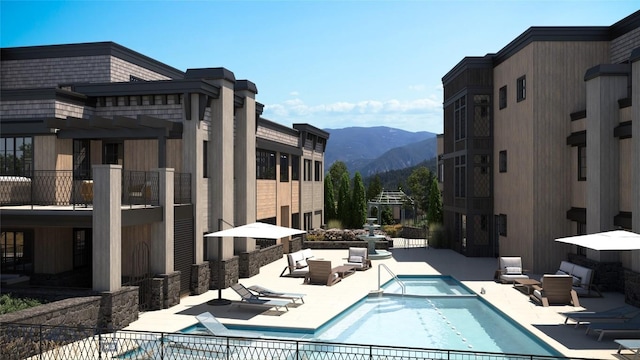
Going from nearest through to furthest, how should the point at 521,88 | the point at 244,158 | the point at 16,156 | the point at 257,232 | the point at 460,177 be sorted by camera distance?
the point at 257,232 → the point at 16,156 → the point at 244,158 → the point at 521,88 → the point at 460,177

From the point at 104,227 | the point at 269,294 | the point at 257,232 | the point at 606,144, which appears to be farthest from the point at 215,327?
the point at 606,144

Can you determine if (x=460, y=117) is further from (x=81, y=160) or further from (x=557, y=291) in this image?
(x=81, y=160)

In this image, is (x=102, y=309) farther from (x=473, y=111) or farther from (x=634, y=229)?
(x=473, y=111)

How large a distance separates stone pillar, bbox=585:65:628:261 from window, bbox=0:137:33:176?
19.1m

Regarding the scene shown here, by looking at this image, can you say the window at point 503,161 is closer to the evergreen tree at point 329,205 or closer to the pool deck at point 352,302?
the pool deck at point 352,302

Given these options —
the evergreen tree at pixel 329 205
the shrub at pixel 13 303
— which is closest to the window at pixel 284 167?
the evergreen tree at pixel 329 205

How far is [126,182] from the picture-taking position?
19625 mm

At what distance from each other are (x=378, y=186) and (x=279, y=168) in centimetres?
4436

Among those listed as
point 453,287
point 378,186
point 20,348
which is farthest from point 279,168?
point 378,186

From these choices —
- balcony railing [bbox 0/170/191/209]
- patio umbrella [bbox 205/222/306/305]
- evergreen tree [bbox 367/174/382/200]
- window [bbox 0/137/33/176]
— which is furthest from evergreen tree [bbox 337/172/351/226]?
window [bbox 0/137/33/176]

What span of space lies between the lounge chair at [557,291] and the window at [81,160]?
15.7 metres

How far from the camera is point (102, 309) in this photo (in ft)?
46.1

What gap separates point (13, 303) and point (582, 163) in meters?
20.5

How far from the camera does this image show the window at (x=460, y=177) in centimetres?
2964
